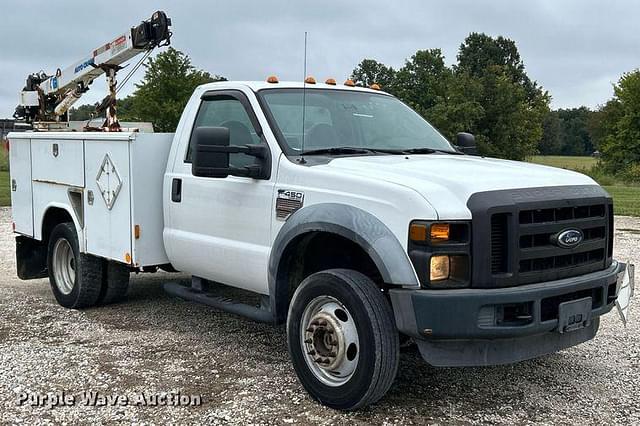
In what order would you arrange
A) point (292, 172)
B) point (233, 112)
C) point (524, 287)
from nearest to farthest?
1. point (524, 287)
2. point (292, 172)
3. point (233, 112)

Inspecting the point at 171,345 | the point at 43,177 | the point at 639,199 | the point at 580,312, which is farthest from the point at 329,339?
the point at 639,199

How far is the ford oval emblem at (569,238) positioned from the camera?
432 cm

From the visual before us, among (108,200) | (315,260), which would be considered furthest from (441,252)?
(108,200)

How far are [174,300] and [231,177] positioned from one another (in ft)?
8.99

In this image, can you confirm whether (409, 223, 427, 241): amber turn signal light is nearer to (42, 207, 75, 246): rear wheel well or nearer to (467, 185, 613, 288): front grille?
(467, 185, 613, 288): front grille

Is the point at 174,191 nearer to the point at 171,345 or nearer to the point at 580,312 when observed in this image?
the point at 171,345

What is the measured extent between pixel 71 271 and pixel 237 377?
300 centimetres

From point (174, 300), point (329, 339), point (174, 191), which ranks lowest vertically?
point (174, 300)

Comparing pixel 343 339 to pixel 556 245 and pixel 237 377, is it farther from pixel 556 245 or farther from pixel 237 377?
pixel 556 245

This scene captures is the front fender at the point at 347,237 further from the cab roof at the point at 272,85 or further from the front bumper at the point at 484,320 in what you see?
the cab roof at the point at 272,85

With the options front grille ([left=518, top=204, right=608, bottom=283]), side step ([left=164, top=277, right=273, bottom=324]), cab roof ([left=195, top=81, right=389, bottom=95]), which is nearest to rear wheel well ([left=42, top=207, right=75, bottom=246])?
side step ([left=164, top=277, right=273, bottom=324])

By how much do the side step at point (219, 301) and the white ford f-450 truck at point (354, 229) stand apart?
0.05 ft

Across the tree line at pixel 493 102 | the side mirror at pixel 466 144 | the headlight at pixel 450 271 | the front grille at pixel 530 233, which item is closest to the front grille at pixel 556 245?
the front grille at pixel 530 233

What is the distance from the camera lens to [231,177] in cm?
539
